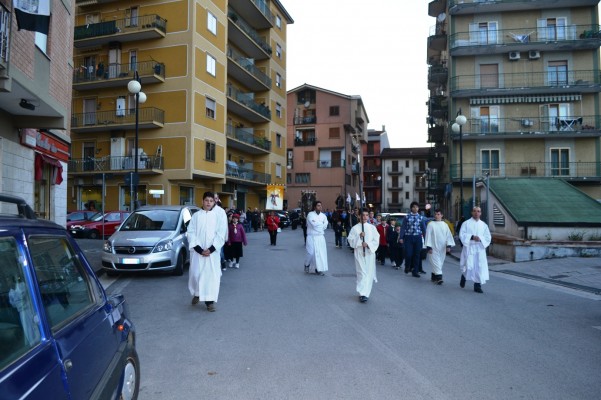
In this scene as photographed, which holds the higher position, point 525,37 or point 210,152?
point 525,37

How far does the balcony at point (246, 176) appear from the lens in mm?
36812

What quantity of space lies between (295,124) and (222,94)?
2836 cm

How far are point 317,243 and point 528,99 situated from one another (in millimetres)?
29249

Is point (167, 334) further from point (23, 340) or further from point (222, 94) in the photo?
point (222, 94)

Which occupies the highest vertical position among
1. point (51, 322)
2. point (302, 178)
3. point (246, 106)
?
point (246, 106)

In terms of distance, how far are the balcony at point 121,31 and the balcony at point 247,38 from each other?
22.2ft

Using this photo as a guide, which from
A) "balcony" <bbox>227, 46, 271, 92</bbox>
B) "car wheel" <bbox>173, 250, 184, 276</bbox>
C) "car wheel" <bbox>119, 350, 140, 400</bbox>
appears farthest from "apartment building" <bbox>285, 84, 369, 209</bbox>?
"car wheel" <bbox>119, 350, 140, 400</bbox>

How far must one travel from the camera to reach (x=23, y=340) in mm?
2055

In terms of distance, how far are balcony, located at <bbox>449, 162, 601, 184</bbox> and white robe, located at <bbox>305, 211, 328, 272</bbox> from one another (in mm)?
24766

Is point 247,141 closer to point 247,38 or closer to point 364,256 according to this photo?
point 247,38

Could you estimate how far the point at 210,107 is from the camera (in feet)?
109

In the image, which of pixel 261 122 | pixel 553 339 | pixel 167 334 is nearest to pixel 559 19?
pixel 261 122

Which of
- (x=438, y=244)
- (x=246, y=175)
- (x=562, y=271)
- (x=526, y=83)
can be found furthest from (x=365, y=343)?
(x=246, y=175)

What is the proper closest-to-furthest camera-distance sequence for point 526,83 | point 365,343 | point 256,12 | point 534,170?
point 365,343, point 526,83, point 534,170, point 256,12
